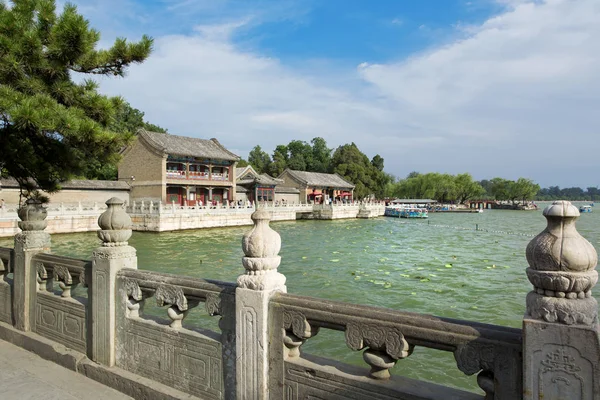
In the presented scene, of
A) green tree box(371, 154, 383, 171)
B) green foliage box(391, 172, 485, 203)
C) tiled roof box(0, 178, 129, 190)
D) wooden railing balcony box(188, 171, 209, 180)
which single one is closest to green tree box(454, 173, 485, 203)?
green foliage box(391, 172, 485, 203)

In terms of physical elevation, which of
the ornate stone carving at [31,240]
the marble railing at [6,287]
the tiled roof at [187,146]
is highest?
the tiled roof at [187,146]

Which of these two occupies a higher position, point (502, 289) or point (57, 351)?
point (57, 351)

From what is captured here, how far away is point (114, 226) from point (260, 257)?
1647 millimetres

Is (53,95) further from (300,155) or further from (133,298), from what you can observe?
(300,155)

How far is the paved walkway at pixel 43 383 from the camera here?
324 centimetres

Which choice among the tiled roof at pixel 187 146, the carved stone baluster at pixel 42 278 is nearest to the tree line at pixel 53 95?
the carved stone baluster at pixel 42 278

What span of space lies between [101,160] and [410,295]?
26.8 ft

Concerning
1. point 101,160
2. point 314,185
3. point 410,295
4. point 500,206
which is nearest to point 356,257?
point 410,295

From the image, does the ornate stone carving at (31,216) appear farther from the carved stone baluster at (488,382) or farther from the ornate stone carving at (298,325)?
the carved stone baluster at (488,382)

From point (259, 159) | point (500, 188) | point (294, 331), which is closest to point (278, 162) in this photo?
point (259, 159)

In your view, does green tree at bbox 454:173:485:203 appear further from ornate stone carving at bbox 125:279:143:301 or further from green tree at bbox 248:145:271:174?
ornate stone carving at bbox 125:279:143:301

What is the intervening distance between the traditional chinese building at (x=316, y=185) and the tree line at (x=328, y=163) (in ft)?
10.9

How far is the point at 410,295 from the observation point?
10.4 meters

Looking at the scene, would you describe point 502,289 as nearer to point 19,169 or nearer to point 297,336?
point 297,336
